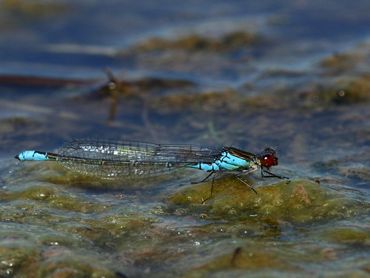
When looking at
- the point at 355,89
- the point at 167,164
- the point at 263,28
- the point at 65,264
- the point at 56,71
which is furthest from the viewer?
the point at 263,28

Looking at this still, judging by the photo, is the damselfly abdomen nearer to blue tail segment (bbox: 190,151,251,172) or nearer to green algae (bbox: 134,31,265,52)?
blue tail segment (bbox: 190,151,251,172)

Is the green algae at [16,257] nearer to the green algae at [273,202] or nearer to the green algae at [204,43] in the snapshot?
the green algae at [273,202]

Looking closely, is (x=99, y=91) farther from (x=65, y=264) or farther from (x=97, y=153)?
(x=65, y=264)

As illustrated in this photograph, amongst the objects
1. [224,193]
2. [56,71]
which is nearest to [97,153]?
[224,193]

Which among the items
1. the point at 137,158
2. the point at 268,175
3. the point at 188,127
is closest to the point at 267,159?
the point at 268,175

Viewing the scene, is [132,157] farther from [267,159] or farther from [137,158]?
[267,159]
